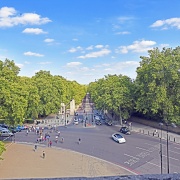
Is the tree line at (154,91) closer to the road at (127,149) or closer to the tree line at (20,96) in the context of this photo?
the road at (127,149)

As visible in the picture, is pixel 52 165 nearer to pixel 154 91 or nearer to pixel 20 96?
pixel 20 96

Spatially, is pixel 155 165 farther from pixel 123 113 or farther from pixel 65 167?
pixel 123 113

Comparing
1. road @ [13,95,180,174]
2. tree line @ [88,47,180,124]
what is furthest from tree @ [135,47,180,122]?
road @ [13,95,180,174]

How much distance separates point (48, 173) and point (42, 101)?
1313 inches

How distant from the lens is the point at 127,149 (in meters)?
28.5

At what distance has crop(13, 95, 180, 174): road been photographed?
2298cm

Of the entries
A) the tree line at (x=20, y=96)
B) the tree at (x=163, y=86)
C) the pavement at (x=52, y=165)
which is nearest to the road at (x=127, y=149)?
the pavement at (x=52, y=165)

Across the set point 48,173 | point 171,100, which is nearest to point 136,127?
point 171,100

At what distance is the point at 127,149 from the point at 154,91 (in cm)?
→ 1289

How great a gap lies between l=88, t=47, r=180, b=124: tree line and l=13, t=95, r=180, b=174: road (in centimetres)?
562

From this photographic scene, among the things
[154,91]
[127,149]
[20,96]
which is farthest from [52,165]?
[154,91]

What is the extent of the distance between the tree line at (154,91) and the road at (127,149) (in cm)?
562

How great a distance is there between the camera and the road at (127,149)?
2298cm

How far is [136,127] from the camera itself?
42.8 meters
